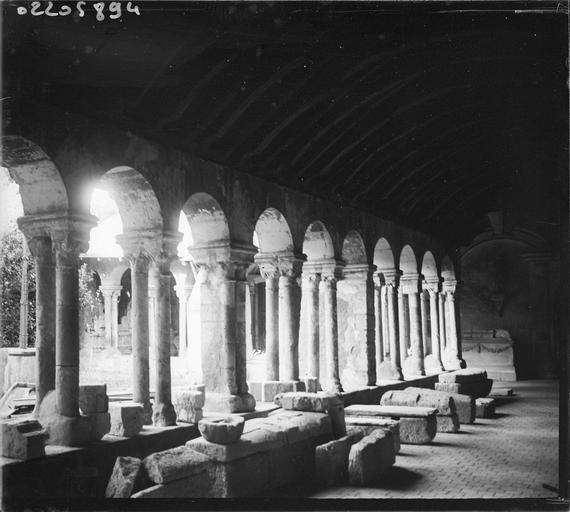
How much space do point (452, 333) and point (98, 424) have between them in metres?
15.6

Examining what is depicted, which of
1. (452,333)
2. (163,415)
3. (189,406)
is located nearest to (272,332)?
(189,406)

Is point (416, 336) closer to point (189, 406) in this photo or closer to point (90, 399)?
point (189, 406)

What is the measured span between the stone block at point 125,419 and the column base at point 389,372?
28.0 feet

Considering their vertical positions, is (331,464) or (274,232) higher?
(274,232)

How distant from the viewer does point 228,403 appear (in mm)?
9117

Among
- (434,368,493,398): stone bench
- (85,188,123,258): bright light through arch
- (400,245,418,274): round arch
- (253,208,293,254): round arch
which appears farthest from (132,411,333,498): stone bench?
(85,188,123,258): bright light through arch

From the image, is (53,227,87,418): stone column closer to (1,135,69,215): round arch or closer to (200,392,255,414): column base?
(1,135,69,215): round arch

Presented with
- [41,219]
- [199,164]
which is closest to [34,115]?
[41,219]

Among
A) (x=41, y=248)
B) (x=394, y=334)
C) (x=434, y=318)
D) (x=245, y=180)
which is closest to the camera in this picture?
(x=41, y=248)

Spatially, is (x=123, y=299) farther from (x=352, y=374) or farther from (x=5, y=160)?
(x=5, y=160)

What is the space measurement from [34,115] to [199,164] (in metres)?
2.82

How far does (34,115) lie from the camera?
6.35 m

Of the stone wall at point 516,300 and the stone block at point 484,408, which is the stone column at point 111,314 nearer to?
the stone wall at point 516,300

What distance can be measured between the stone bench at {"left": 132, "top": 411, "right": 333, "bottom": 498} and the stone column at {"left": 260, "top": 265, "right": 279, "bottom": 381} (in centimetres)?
282
